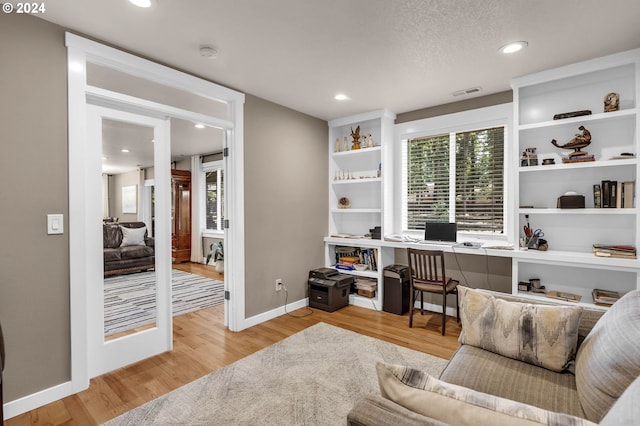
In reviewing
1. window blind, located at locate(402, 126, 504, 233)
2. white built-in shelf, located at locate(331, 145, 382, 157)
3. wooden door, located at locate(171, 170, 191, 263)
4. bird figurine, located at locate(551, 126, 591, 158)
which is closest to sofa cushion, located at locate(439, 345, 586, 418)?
bird figurine, located at locate(551, 126, 591, 158)

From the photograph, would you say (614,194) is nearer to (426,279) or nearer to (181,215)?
(426,279)

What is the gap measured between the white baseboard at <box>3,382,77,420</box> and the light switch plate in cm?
104

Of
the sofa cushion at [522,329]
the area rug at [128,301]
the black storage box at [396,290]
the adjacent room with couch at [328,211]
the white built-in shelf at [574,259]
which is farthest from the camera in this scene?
the black storage box at [396,290]

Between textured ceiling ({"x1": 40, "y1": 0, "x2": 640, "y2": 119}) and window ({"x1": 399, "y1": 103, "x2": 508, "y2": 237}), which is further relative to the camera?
window ({"x1": 399, "y1": 103, "x2": 508, "y2": 237})

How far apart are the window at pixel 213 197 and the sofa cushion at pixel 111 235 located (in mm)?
4442

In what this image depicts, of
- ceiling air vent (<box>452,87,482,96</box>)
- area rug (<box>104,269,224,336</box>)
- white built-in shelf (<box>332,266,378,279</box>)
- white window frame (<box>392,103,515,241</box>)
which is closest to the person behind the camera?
area rug (<box>104,269,224,336</box>)

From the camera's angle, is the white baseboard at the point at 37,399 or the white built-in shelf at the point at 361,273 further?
the white built-in shelf at the point at 361,273

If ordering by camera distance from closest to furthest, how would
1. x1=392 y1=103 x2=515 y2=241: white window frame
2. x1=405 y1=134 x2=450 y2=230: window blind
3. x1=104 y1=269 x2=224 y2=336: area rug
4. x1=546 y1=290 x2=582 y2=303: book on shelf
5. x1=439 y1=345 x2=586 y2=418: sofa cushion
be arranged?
1. x1=439 y1=345 x2=586 y2=418: sofa cushion
2. x1=104 y1=269 x2=224 y2=336: area rug
3. x1=546 y1=290 x2=582 y2=303: book on shelf
4. x1=392 y1=103 x2=515 y2=241: white window frame
5. x1=405 y1=134 x2=450 y2=230: window blind

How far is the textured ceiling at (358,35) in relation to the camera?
2008 millimetres

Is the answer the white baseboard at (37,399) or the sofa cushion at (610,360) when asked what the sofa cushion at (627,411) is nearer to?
the sofa cushion at (610,360)

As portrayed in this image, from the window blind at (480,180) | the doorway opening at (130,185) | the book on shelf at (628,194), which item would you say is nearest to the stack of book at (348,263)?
the window blind at (480,180)

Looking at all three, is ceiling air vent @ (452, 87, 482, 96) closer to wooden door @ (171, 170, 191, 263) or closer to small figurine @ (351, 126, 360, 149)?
small figurine @ (351, 126, 360, 149)

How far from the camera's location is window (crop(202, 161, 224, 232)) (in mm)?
7207

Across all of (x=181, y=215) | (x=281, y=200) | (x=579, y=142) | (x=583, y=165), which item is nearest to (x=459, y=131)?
(x=579, y=142)
